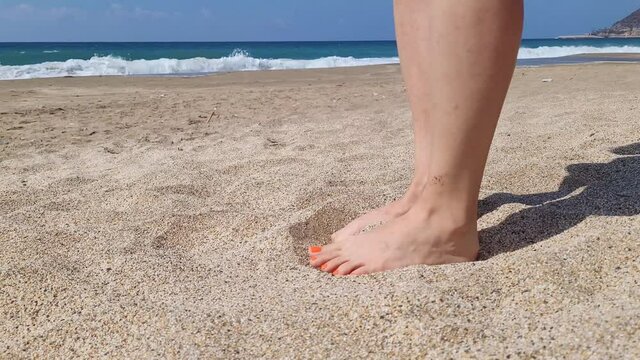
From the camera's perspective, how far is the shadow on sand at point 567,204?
1393 mm

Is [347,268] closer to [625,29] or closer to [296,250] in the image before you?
[296,250]

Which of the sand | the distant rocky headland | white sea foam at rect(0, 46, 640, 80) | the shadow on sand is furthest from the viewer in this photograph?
the distant rocky headland

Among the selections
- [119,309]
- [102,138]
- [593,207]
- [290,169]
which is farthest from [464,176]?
[102,138]

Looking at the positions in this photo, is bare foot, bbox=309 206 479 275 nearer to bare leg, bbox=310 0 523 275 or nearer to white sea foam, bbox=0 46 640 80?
bare leg, bbox=310 0 523 275

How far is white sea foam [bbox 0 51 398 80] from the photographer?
38.4 ft

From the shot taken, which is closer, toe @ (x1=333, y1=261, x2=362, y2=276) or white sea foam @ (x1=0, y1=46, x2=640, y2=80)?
toe @ (x1=333, y1=261, x2=362, y2=276)

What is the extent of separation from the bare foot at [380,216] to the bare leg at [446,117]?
8 cm

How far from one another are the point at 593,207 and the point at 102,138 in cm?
282

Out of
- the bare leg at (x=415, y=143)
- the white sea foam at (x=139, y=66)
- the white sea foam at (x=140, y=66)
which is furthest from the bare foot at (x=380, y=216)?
the white sea foam at (x=139, y=66)

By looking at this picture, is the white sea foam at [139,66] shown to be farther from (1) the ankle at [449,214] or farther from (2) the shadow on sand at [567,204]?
(1) the ankle at [449,214]

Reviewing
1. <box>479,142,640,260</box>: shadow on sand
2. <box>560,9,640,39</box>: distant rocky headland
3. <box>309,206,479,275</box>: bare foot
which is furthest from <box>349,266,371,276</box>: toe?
<box>560,9,640,39</box>: distant rocky headland

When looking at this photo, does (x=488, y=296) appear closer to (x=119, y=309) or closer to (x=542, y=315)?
(x=542, y=315)

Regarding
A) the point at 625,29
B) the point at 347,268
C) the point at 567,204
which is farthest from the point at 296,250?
the point at 625,29

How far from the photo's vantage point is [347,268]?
49.9 inches
